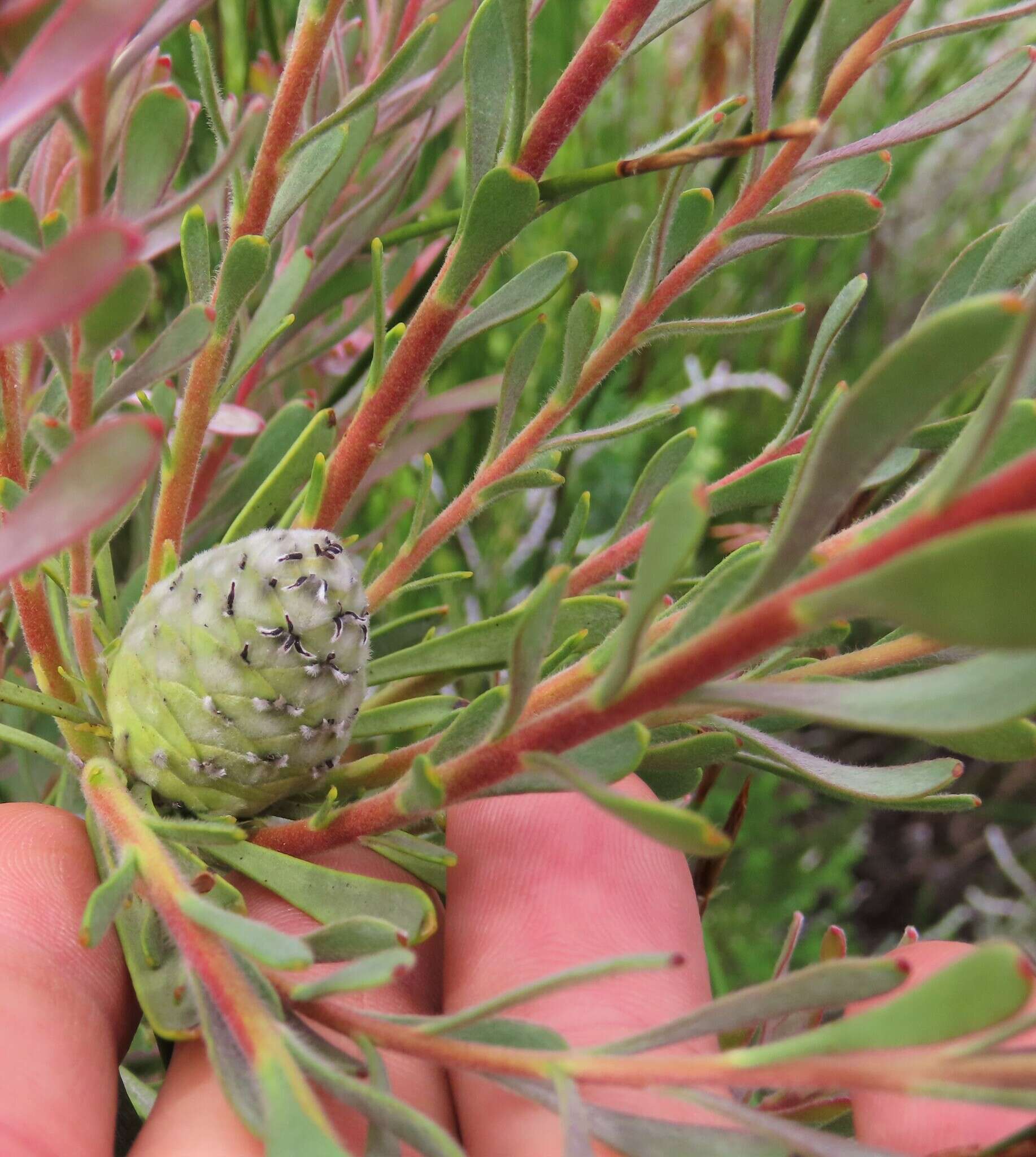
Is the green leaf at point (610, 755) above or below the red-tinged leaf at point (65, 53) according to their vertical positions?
below

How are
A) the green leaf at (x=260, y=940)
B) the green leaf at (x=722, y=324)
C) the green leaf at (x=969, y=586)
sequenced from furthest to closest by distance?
the green leaf at (x=722, y=324) → the green leaf at (x=260, y=940) → the green leaf at (x=969, y=586)

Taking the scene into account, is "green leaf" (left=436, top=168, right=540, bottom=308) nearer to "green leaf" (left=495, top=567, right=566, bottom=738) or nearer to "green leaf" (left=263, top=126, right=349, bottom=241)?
"green leaf" (left=263, top=126, right=349, bottom=241)

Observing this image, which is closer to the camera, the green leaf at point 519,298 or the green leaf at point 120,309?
the green leaf at point 120,309

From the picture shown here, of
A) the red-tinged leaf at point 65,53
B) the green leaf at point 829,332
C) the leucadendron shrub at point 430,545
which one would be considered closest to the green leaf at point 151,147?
the leucadendron shrub at point 430,545

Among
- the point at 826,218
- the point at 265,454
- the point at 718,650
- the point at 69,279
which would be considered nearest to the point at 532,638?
the point at 718,650

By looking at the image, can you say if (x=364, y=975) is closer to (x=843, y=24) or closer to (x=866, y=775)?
(x=866, y=775)

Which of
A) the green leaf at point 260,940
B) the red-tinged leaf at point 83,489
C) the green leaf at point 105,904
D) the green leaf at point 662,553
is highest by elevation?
the red-tinged leaf at point 83,489

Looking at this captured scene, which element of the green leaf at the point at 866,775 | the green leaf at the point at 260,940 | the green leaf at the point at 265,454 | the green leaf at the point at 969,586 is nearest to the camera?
the green leaf at the point at 969,586

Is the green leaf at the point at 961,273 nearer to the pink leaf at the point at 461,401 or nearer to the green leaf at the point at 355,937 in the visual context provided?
the pink leaf at the point at 461,401
